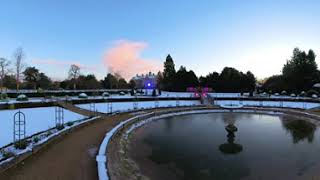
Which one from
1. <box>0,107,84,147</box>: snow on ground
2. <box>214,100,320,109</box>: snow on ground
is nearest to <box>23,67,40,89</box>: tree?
<box>214,100,320,109</box>: snow on ground

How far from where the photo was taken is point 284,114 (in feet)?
95.4

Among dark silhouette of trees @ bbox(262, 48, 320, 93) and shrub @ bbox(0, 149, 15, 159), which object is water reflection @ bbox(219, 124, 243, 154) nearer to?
shrub @ bbox(0, 149, 15, 159)

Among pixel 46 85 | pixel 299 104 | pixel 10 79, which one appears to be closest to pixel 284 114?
pixel 299 104

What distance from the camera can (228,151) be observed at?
14375mm

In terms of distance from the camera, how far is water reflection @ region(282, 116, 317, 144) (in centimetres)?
1789

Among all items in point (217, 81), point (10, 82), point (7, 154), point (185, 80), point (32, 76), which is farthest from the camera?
point (185, 80)

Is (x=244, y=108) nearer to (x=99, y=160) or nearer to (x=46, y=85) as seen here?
(x=99, y=160)

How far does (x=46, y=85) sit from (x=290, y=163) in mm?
46499

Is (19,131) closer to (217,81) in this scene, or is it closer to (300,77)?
(217,81)

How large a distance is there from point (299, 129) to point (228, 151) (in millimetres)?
9139

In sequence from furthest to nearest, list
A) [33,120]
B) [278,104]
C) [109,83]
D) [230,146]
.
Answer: [109,83]
[278,104]
[33,120]
[230,146]

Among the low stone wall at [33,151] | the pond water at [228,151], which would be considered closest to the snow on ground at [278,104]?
the pond water at [228,151]

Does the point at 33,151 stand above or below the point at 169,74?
below

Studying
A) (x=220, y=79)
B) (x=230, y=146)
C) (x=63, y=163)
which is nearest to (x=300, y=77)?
(x=220, y=79)
